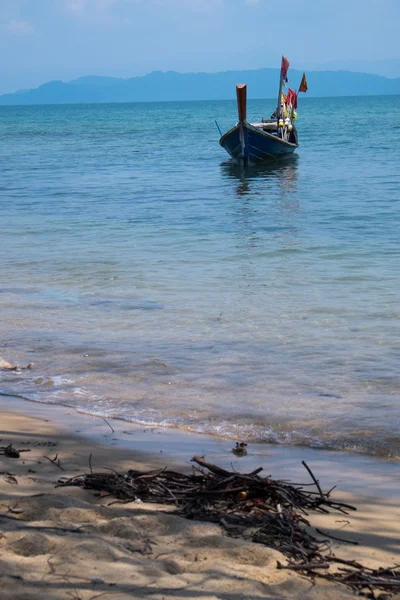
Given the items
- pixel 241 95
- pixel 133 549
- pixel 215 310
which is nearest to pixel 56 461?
pixel 133 549

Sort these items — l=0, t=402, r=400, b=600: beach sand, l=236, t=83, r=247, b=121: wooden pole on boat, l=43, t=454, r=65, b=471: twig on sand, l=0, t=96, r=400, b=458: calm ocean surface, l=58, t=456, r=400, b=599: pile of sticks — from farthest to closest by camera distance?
1. l=236, t=83, r=247, b=121: wooden pole on boat
2. l=0, t=96, r=400, b=458: calm ocean surface
3. l=43, t=454, r=65, b=471: twig on sand
4. l=58, t=456, r=400, b=599: pile of sticks
5. l=0, t=402, r=400, b=600: beach sand

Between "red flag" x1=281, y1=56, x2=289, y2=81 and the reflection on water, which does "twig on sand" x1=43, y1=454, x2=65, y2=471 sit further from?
"red flag" x1=281, y1=56, x2=289, y2=81

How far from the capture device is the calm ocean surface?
5078mm

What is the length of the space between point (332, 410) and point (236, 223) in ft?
31.7

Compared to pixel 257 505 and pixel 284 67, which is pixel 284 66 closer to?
pixel 284 67

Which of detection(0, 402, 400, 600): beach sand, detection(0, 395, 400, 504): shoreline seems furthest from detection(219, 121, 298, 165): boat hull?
detection(0, 402, 400, 600): beach sand

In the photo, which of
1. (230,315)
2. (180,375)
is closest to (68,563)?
(180,375)

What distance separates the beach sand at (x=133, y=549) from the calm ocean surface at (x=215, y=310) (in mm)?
1326

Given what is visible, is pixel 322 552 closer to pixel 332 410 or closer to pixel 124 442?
pixel 124 442

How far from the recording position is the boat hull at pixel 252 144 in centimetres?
2473

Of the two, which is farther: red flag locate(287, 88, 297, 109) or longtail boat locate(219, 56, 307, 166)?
red flag locate(287, 88, 297, 109)

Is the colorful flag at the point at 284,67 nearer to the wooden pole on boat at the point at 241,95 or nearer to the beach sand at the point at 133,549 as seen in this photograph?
the wooden pole on boat at the point at 241,95

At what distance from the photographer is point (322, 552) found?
286cm

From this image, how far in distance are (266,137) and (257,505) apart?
75.1 ft
